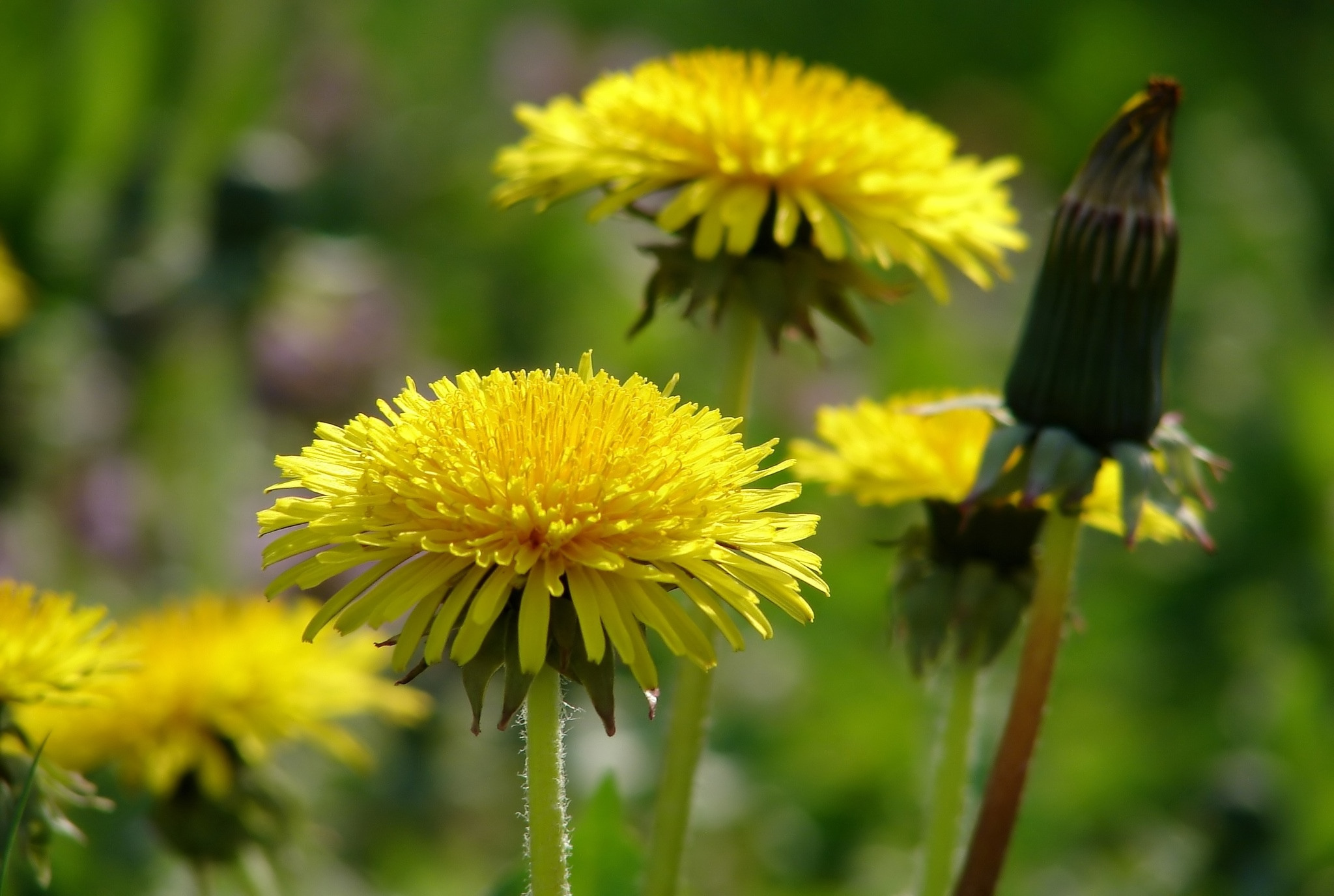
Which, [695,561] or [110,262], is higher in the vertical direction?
[110,262]

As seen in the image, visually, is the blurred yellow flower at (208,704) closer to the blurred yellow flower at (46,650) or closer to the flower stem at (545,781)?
the blurred yellow flower at (46,650)

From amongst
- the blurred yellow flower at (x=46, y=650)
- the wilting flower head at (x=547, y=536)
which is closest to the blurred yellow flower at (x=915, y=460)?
the wilting flower head at (x=547, y=536)

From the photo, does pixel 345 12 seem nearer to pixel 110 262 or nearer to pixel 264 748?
pixel 110 262

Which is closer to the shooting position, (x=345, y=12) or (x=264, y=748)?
(x=264, y=748)

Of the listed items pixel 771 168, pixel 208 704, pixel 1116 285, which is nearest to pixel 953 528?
pixel 1116 285

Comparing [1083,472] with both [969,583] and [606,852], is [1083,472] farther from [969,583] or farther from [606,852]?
[606,852]

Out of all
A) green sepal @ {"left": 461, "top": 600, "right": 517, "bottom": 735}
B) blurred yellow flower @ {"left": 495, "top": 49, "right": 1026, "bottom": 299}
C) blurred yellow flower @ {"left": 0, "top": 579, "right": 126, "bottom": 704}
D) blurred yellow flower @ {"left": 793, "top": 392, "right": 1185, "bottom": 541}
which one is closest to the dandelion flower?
blurred yellow flower @ {"left": 0, "top": 579, "right": 126, "bottom": 704}

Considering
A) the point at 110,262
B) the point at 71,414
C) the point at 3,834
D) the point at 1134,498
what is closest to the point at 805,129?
the point at 1134,498

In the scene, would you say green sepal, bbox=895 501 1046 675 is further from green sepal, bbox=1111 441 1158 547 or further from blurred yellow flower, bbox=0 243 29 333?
blurred yellow flower, bbox=0 243 29 333

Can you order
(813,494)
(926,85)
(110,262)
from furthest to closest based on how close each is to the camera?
1. (926,85)
2. (110,262)
3. (813,494)
